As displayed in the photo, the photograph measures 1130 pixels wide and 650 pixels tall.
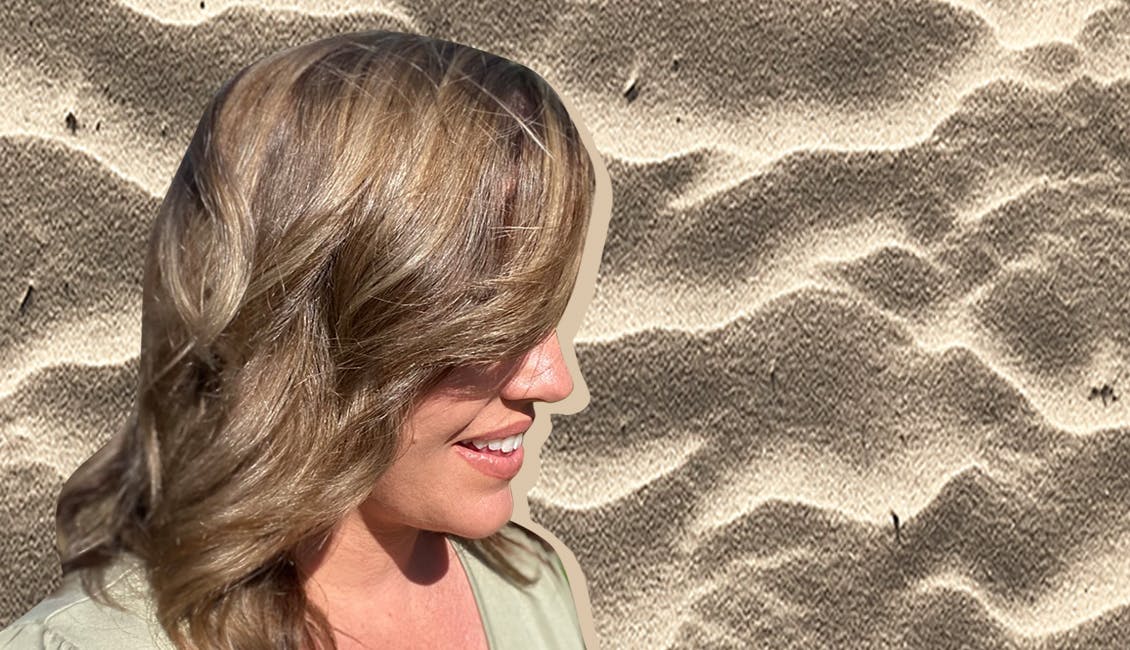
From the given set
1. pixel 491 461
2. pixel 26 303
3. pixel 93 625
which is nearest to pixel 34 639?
pixel 93 625

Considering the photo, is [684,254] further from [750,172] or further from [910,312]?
[910,312]

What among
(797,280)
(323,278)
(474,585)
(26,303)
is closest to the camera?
(323,278)

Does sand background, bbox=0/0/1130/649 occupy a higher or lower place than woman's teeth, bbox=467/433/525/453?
lower

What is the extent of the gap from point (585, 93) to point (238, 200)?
0.83 meters

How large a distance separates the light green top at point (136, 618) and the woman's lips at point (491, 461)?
23 cm

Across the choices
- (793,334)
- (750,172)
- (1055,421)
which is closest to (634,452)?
(793,334)

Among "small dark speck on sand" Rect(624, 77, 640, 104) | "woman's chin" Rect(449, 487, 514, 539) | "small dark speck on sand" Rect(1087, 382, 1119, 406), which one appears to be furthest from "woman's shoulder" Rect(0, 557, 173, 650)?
"small dark speck on sand" Rect(1087, 382, 1119, 406)

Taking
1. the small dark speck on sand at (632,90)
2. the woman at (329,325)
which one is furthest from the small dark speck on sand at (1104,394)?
the woman at (329,325)

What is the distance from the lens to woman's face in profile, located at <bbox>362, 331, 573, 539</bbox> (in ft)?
3.44

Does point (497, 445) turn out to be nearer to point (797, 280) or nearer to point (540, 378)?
point (540, 378)

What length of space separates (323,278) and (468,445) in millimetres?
196

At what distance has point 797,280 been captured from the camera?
172cm

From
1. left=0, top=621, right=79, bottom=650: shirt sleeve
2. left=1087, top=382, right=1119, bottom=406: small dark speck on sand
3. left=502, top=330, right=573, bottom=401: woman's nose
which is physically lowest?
left=0, top=621, right=79, bottom=650: shirt sleeve

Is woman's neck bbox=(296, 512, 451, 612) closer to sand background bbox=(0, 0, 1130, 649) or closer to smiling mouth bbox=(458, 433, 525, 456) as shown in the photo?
smiling mouth bbox=(458, 433, 525, 456)
